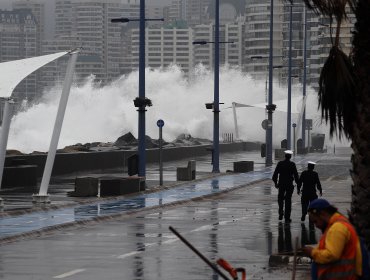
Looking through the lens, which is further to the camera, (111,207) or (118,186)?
(118,186)

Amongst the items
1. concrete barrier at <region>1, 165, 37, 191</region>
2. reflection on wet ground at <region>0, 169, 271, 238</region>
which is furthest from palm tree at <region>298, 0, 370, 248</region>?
concrete barrier at <region>1, 165, 37, 191</region>

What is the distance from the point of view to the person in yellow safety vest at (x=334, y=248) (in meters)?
12.3

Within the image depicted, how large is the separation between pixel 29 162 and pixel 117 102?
8985 cm

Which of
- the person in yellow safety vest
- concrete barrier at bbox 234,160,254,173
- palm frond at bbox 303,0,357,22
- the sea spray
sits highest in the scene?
palm frond at bbox 303,0,357,22

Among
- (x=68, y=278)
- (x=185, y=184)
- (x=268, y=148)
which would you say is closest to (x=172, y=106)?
(x=268, y=148)

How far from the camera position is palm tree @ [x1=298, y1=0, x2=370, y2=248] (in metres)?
14.7

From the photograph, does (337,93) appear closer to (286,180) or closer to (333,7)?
(333,7)

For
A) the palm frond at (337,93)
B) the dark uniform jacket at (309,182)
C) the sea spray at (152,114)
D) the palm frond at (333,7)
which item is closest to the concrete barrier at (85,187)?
the dark uniform jacket at (309,182)

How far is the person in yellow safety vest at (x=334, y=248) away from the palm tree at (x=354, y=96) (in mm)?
2035

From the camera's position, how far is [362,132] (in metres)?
14.9

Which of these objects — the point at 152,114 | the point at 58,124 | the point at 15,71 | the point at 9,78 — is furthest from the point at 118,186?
the point at 152,114

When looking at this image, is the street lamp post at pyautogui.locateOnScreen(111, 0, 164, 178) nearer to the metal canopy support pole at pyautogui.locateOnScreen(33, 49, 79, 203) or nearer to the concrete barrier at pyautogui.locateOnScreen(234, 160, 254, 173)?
the metal canopy support pole at pyautogui.locateOnScreen(33, 49, 79, 203)

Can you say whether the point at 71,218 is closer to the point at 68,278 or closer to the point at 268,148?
the point at 68,278

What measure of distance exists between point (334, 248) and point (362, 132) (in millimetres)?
2874
